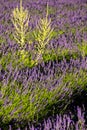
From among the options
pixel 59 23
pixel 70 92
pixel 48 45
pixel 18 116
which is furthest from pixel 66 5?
pixel 18 116

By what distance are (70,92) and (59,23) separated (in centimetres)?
407

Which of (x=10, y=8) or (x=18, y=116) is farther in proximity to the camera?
(x=10, y=8)

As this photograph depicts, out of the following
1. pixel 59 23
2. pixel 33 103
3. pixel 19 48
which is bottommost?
pixel 33 103

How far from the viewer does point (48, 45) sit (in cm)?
527

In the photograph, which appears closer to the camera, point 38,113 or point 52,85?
point 38,113

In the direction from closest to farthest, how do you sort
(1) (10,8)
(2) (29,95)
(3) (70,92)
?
(2) (29,95), (3) (70,92), (1) (10,8)

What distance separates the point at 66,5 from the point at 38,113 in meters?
8.50

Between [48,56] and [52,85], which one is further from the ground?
[48,56]

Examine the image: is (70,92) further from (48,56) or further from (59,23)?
(59,23)

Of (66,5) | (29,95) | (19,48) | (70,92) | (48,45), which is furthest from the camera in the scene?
(66,5)

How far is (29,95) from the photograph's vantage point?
11.4 ft

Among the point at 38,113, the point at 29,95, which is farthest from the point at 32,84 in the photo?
the point at 38,113

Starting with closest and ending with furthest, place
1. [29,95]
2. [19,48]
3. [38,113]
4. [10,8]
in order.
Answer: [38,113], [29,95], [19,48], [10,8]

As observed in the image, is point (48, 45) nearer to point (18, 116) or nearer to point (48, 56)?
point (48, 56)
